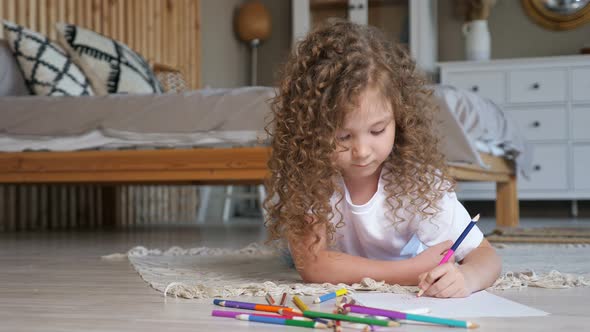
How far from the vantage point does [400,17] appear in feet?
15.3

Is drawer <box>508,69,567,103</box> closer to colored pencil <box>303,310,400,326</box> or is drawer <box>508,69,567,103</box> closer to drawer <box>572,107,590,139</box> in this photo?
drawer <box>572,107,590,139</box>

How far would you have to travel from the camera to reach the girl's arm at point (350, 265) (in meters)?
1.15

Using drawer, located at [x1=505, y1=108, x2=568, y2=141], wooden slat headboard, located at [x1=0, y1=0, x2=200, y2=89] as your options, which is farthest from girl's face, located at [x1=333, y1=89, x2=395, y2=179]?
drawer, located at [x1=505, y1=108, x2=568, y2=141]

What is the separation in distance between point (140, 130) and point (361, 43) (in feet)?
4.76

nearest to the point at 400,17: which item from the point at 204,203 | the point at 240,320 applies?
the point at 204,203

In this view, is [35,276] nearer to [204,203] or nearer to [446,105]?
[446,105]

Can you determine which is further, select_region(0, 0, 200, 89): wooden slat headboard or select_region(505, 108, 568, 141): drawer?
select_region(505, 108, 568, 141): drawer

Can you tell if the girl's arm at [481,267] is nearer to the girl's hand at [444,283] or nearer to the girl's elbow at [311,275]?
the girl's hand at [444,283]

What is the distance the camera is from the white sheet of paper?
910mm

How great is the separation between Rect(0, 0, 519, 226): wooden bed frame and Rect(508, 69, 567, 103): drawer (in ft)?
3.41

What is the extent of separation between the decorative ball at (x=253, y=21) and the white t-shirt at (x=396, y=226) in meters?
3.95

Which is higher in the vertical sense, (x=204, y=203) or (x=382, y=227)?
(x=382, y=227)

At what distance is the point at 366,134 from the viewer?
1.10 m

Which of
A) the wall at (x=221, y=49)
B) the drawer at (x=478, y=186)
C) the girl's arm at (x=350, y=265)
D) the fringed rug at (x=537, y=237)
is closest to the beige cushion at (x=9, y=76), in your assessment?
the fringed rug at (x=537, y=237)
